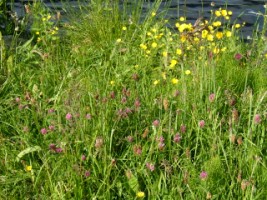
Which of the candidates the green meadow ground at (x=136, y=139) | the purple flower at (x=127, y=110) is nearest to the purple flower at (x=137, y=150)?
the green meadow ground at (x=136, y=139)

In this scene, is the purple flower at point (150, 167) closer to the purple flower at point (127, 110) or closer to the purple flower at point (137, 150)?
the purple flower at point (137, 150)

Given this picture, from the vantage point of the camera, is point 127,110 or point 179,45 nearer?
point 127,110

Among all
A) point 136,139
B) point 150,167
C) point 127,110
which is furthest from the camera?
point 127,110

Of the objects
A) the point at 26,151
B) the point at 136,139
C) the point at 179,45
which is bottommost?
the point at 26,151

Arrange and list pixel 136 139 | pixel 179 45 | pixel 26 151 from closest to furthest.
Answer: pixel 136 139 → pixel 26 151 → pixel 179 45

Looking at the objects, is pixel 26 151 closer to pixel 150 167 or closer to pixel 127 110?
pixel 127 110

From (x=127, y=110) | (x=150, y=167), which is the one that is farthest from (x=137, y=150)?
(x=127, y=110)

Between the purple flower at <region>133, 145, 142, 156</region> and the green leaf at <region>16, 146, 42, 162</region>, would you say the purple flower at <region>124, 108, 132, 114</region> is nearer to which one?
the purple flower at <region>133, 145, 142, 156</region>

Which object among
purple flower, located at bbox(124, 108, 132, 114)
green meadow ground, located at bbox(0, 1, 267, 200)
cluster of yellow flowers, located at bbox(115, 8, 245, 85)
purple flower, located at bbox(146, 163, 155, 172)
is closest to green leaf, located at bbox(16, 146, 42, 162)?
green meadow ground, located at bbox(0, 1, 267, 200)

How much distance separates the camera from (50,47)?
15.6 ft

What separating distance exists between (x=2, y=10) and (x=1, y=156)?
2512 mm

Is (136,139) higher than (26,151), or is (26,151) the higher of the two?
(136,139)

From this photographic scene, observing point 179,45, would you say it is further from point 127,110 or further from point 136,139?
point 136,139

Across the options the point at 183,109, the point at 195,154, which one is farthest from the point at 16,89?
the point at 195,154
